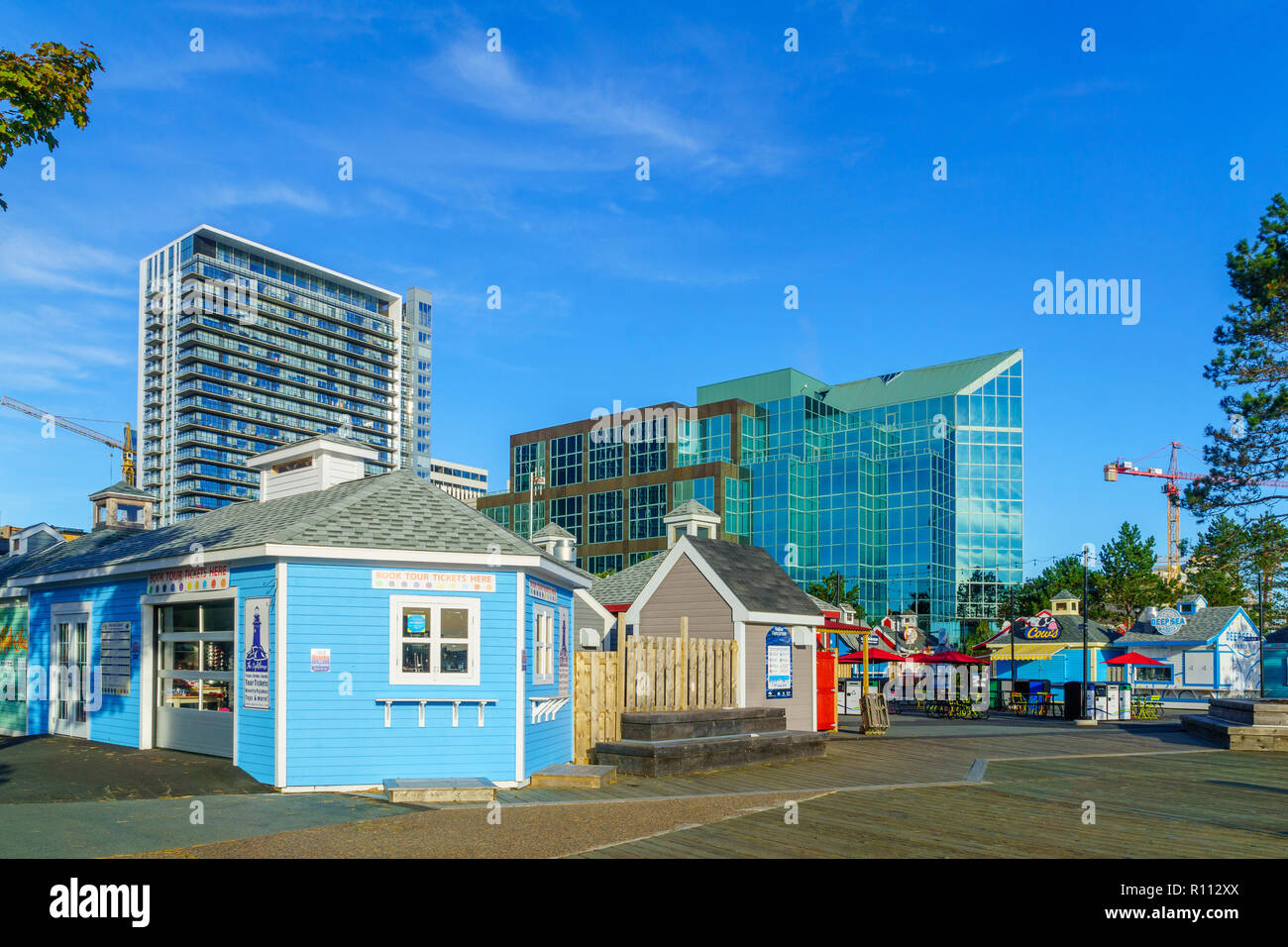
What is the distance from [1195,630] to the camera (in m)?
63.2

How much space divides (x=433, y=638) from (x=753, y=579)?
37.6ft

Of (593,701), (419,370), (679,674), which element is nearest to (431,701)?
(593,701)

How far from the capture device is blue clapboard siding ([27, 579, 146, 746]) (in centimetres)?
1758

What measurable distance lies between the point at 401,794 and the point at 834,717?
57.1 ft

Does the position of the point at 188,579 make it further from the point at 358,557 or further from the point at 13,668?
the point at 13,668

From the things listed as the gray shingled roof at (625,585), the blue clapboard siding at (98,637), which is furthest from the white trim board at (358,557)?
the gray shingled roof at (625,585)

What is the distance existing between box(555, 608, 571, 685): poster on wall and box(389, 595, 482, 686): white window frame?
2.55 metres

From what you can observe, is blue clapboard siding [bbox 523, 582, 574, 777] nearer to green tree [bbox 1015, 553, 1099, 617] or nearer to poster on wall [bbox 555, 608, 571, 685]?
poster on wall [bbox 555, 608, 571, 685]

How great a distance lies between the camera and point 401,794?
43.2ft

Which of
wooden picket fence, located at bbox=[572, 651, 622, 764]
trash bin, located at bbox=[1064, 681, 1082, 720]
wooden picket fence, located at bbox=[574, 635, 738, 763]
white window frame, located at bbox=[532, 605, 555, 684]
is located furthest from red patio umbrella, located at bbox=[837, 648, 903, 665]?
white window frame, located at bbox=[532, 605, 555, 684]

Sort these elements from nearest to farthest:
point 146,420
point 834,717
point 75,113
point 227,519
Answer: point 75,113 < point 227,519 < point 834,717 < point 146,420
